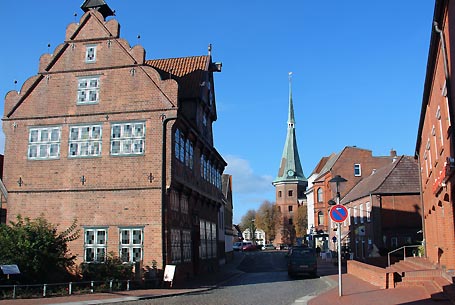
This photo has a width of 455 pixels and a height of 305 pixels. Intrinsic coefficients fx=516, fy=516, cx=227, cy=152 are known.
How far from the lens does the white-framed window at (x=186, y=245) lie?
28.3 metres

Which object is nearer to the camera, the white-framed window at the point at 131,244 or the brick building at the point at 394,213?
the white-framed window at the point at 131,244

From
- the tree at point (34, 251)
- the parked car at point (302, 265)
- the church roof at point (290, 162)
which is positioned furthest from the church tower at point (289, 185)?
the tree at point (34, 251)

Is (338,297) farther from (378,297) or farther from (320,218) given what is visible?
(320,218)

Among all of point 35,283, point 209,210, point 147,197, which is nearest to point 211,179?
point 209,210

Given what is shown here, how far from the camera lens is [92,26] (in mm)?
27906

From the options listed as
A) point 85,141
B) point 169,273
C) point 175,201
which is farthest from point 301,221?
point 169,273

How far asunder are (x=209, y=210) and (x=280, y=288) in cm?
1370

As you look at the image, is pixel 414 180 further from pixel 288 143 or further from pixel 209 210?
pixel 288 143

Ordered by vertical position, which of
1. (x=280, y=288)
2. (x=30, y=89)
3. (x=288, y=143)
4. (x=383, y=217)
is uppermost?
(x=288, y=143)

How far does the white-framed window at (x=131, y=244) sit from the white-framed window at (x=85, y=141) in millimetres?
4340

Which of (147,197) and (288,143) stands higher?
(288,143)

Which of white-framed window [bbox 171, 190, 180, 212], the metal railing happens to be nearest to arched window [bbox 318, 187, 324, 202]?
white-framed window [bbox 171, 190, 180, 212]

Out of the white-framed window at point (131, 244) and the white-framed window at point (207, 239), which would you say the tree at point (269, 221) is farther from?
the white-framed window at point (131, 244)

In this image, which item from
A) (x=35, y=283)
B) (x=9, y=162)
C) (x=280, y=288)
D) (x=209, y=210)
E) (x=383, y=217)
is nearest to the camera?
(x=35, y=283)
